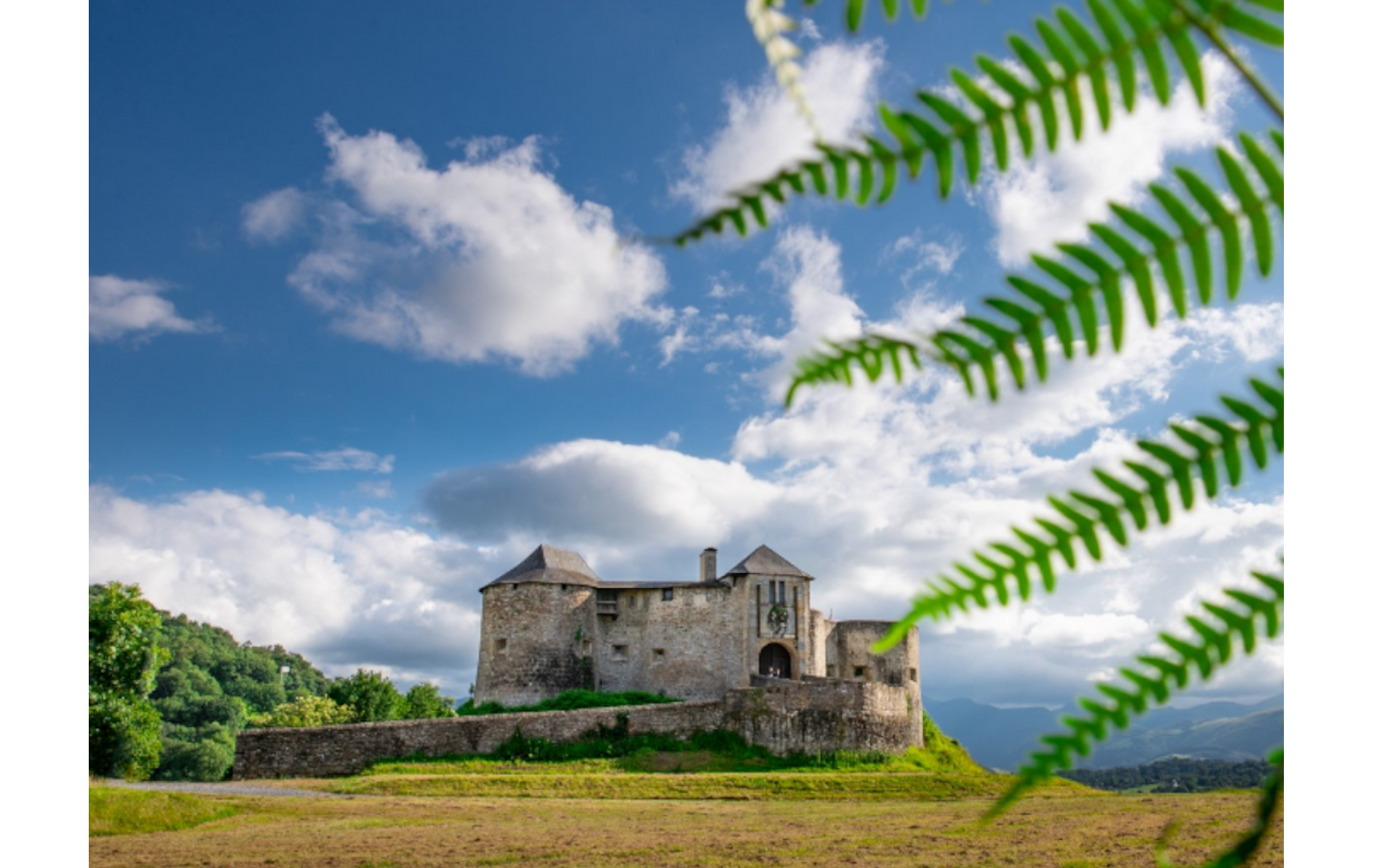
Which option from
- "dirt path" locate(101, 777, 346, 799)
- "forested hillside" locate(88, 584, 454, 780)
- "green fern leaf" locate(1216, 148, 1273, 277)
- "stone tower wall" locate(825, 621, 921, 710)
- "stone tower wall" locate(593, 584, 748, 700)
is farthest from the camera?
"forested hillside" locate(88, 584, 454, 780)

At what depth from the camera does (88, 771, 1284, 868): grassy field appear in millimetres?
14203

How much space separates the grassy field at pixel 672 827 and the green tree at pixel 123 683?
25.7 ft

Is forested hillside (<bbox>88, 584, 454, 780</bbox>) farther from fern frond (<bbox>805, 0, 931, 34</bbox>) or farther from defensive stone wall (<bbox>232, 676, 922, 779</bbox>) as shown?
fern frond (<bbox>805, 0, 931, 34</bbox>)

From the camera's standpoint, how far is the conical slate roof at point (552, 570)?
39.2 meters

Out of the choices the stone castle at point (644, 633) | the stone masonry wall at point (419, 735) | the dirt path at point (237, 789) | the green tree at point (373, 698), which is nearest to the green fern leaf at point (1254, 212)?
the dirt path at point (237, 789)

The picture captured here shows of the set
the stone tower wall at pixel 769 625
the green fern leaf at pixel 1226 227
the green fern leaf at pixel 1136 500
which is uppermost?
the green fern leaf at pixel 1226 227

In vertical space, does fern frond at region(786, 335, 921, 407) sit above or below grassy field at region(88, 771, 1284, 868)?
above

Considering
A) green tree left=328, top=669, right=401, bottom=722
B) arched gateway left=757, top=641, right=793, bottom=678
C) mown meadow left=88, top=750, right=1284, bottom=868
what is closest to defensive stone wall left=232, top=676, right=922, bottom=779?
mown meadow left=88, top=750, right=1284, bottom=868

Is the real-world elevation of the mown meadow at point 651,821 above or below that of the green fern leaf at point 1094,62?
below

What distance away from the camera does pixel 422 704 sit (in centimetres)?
4453

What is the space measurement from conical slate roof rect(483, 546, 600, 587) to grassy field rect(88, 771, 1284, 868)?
38.5 ft

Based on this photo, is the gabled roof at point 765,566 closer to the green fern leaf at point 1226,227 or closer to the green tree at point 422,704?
the green tree at point 422,704

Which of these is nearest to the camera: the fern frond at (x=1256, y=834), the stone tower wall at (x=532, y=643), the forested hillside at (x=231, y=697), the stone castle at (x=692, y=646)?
the fern frond at (x=1256, y=834)

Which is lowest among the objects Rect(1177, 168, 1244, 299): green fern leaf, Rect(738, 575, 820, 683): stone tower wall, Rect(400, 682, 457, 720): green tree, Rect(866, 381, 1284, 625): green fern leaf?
Rect(400, 682, 457, 720): green tree
